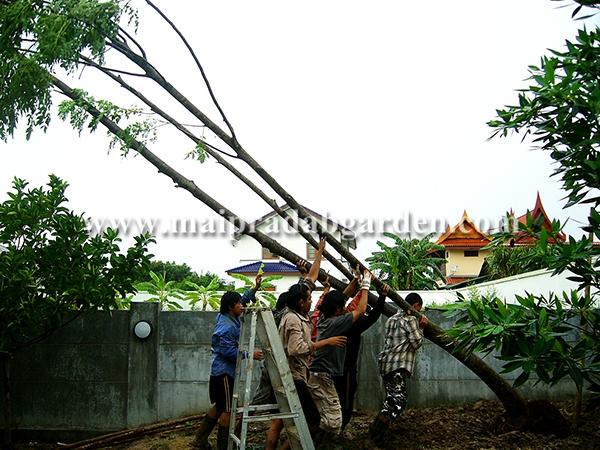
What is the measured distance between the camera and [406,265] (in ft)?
63.3

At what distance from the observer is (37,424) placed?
27.2 ft

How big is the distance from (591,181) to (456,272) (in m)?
26.9

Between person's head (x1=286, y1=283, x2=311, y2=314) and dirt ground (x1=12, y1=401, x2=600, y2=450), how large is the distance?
170cm

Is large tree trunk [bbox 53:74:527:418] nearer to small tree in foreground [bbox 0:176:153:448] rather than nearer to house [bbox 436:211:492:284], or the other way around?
small tree in foreground [bbox 0:176:153:448]

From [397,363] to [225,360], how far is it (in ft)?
5.92

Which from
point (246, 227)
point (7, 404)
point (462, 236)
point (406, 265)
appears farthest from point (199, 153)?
point (462, 236)

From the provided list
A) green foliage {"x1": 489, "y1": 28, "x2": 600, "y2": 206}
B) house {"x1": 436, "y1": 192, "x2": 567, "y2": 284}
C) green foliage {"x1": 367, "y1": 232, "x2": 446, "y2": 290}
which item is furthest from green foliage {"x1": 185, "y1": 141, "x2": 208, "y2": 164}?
house {"x1": 436, "y1": 192, "x2": 567, "y2": 284}

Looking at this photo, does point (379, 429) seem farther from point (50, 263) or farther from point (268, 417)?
point (50, 263)

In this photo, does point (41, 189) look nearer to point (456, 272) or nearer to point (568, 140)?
point (568, 140)

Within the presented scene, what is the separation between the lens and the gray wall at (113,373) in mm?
8320

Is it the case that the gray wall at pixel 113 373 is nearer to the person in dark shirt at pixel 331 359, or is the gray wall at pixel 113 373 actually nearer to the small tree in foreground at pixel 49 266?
the small tree in foreground at pixel 49 266

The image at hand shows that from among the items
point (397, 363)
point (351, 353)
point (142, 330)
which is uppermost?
point (142, 330)

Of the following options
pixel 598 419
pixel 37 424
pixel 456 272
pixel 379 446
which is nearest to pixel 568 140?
pixel 379 446

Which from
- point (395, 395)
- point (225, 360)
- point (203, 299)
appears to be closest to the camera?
point (225, 360)
